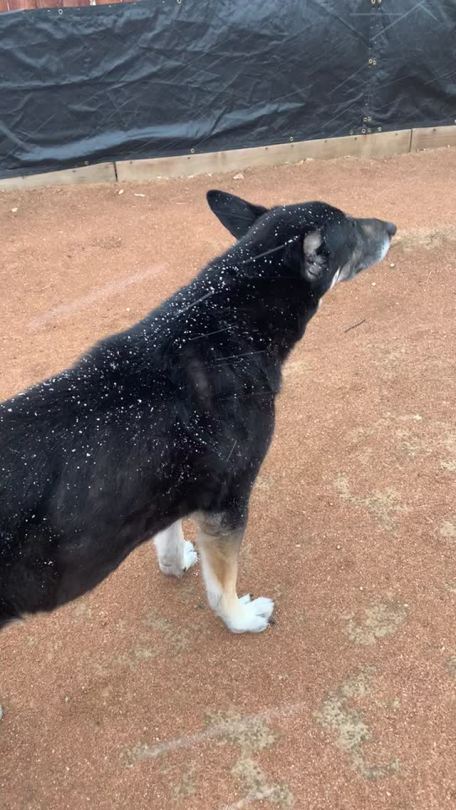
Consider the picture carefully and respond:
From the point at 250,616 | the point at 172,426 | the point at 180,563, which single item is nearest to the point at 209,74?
the point at 180,563

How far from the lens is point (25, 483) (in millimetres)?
2447

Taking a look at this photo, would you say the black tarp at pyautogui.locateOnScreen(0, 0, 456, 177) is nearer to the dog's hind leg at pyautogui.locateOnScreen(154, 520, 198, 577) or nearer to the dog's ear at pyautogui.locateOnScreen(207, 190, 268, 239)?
the dog's ear at pyautogui.locateOnScreen(207, 190, 268, 239)

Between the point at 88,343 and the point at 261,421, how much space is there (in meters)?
3.83

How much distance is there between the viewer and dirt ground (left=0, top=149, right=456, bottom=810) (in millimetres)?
3164

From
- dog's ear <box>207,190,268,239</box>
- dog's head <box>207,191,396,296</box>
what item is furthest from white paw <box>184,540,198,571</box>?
dog's ear <box>207,190,268,239</box>

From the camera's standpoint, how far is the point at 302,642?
12.3 feet

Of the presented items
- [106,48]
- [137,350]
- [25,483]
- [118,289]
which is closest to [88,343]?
[118,289]

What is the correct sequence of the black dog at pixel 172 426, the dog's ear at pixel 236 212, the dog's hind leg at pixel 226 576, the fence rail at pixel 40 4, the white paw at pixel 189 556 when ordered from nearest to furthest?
the black dog at pixel 172 426
the dog's hind leg at pixel 226 576
the dog's ear at pixel 236 212
the white paw at pixel 189 556
the fence rail at pixel 40 4

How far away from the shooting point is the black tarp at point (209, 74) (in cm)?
936

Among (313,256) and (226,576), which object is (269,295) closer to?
(313,256)

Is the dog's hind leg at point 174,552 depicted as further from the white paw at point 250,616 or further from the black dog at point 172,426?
the white paw at point 250,616

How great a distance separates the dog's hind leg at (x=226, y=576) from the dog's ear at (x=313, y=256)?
143 centimetres

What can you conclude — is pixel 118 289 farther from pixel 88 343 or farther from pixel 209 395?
pixel 209 395

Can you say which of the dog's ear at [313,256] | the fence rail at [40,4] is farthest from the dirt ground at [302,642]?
the fence rail at [40,4]
